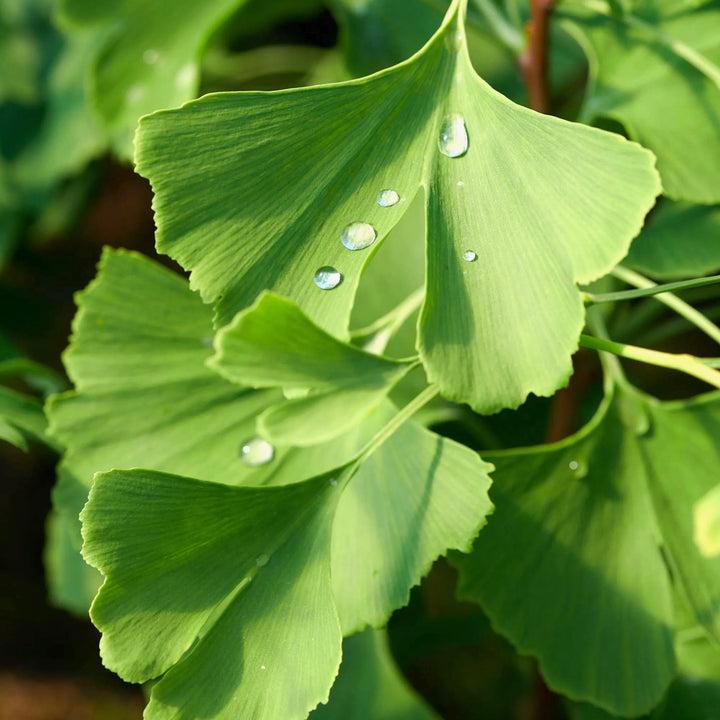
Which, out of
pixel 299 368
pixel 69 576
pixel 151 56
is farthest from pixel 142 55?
pixel 69 576

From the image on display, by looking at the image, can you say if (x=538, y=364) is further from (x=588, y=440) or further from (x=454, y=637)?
(x=454, y=637)

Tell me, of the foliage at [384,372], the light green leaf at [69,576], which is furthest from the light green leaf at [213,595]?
the light green leaf at [69,576]

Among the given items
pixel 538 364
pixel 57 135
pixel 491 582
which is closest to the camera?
pixel 538 364

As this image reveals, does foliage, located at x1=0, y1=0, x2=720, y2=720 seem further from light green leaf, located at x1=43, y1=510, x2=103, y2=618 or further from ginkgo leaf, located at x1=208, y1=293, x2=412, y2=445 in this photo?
light green leaf, located at x1=43, y1=510, x2=103, y2=618

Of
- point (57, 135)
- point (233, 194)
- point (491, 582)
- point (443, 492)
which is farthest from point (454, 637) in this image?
point (57, 135)

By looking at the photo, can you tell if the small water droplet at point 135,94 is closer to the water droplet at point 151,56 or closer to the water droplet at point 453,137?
the water droplet at point 151,56

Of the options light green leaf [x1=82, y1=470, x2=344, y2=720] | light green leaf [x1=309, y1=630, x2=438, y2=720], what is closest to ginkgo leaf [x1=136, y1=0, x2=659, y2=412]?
light green leaf [x1=82, y1=470, x2=344, y2=720]
